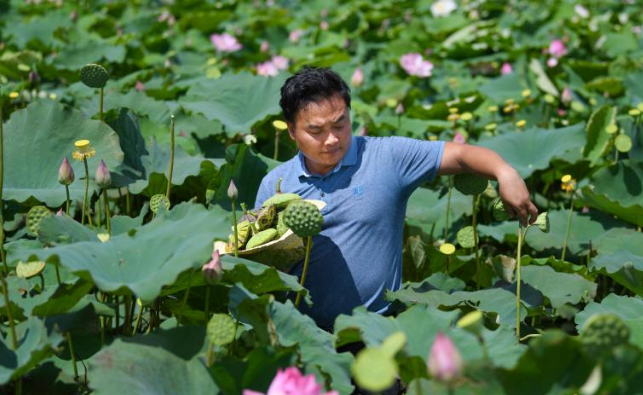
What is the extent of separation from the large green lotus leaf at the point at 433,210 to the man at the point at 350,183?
645 millimetres

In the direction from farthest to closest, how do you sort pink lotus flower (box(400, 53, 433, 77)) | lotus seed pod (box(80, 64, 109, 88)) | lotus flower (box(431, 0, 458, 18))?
1. lotus flower (box(431, 0, 458, 18))
2. pink lotus flower (box(400, 53, 433, 77))
3. lotus seed pod (box(80, 64, 109, 88))

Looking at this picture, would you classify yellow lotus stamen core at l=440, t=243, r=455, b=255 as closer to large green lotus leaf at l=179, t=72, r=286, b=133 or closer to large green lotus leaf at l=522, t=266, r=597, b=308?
large green lotus leaf at l=522, t=266, r=597, b=308

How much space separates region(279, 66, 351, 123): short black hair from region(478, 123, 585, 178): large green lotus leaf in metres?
1.23

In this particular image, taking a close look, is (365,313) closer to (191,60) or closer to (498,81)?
(498,81)

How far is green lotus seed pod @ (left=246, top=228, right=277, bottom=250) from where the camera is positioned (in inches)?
76.7

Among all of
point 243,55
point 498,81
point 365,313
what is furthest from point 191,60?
point 365,313

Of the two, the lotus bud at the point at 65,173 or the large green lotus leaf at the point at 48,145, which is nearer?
the lotus bud at the point at 65,173

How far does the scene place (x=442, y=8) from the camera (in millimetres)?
6852

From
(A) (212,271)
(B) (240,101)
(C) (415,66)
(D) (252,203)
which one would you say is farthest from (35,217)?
(C) (415,66)

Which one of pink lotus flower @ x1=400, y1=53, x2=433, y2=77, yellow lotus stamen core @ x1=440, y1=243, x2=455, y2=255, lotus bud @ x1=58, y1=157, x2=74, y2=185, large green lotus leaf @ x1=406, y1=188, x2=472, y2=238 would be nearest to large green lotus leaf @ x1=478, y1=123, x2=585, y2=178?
large green lotus leaf @ x1=406, y1=188, x2=472, y2=238

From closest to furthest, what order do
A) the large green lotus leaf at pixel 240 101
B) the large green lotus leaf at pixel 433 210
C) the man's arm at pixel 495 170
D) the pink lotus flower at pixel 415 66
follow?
the man's arm at pixel 495 170, the large green lotus leaf at pixel 433 210, the large green lotus leaf at pixel 240 101, the pink lotus flower at pixel 415 66

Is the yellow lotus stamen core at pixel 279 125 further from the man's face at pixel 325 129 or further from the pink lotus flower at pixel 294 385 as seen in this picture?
the pink lotus flower at pixel 294 385

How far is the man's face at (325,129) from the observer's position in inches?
78.3

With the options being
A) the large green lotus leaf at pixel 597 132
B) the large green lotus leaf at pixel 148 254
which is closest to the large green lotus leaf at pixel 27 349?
the large green lotus leaf at pixel 148 254
